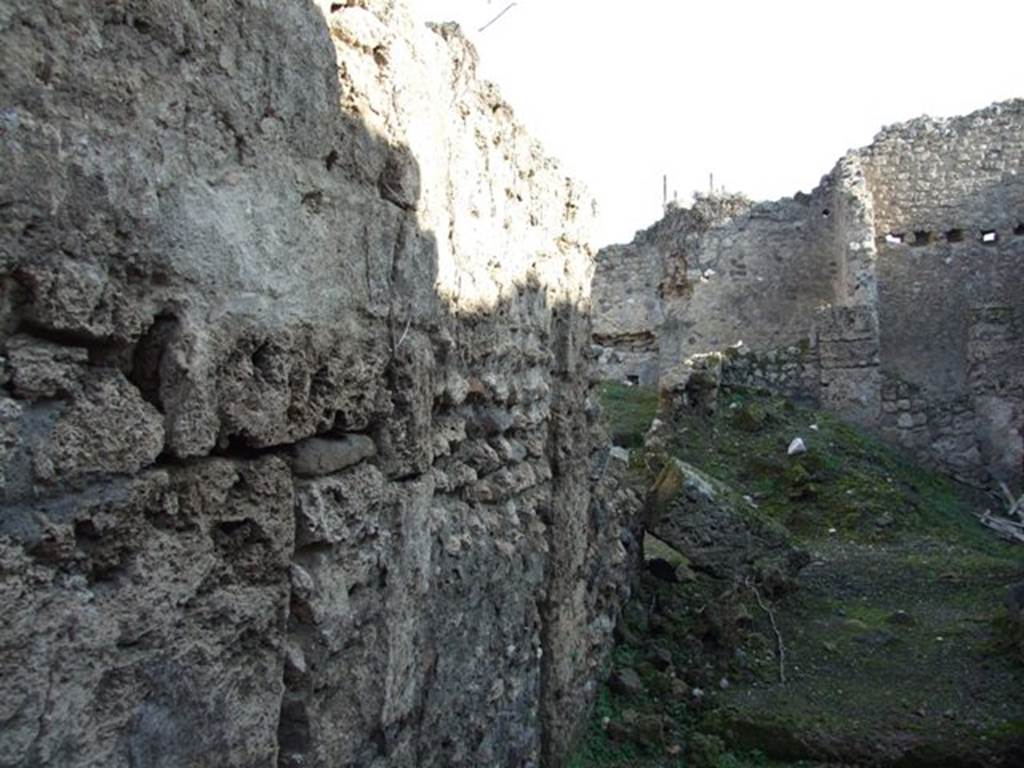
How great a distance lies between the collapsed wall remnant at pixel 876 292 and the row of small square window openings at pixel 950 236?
2 centimetres

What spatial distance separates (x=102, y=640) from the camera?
142cm

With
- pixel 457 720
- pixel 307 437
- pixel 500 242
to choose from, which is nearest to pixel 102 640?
pixel 307 437

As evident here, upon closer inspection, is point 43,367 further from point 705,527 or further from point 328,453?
point 705,527

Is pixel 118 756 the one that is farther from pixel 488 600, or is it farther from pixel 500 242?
pixel 500 242

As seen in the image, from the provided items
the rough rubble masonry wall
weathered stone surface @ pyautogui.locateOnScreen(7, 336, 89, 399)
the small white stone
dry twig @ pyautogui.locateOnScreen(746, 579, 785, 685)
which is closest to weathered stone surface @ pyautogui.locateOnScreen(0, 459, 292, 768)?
the rough rubble masonry wall

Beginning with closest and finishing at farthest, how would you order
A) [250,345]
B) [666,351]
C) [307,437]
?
[250,345], [307,437], [666,351]

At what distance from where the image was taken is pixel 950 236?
48.2 ft

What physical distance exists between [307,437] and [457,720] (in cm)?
132

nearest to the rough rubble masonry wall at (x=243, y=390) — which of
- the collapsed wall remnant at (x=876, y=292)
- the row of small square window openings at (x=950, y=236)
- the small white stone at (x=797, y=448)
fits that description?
the small white stone at (x=797, y=448)

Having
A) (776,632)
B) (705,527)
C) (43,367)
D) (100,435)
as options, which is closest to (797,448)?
(705,527)

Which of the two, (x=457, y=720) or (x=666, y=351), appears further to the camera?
(x=666, y=351)

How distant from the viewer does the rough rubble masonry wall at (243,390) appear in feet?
4.40

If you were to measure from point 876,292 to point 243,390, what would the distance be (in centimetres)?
1393

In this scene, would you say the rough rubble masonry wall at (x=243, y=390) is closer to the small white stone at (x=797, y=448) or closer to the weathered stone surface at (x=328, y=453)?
the weathered stone surface at (x=328, y=453)
